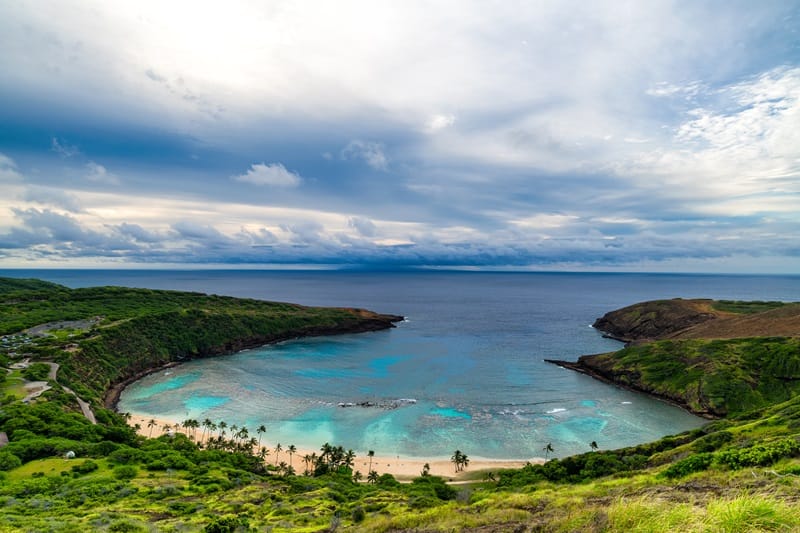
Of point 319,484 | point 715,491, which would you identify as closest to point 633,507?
point 715,491

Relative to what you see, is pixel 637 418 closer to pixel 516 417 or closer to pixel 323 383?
pixel 516 417

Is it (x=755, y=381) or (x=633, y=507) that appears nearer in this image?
(x=633, y=507)

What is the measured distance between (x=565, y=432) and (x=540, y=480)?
27.3m

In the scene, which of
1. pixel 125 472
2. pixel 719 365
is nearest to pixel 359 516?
pixel 125 472

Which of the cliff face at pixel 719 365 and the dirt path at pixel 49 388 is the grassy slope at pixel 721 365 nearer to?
the cliff face at pixel 719 365

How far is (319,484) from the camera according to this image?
40.3 m

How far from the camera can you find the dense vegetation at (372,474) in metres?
16.7

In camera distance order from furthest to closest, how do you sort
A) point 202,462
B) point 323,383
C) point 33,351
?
1. point 323,383
2. point 33,351
3. point 202,462

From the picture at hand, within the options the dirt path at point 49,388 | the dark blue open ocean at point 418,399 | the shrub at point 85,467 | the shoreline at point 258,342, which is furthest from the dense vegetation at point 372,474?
the dark blue open ocean at point 418,399

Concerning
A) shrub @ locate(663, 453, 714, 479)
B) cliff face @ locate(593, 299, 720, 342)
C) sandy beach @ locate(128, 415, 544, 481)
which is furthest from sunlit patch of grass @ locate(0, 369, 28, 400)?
cliff face @ locate(593, 299, 720, 342)

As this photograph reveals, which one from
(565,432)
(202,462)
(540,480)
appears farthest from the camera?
(565,432)

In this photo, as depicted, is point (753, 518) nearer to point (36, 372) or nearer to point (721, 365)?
point (36, 372)

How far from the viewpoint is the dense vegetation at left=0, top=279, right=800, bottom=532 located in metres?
16.7

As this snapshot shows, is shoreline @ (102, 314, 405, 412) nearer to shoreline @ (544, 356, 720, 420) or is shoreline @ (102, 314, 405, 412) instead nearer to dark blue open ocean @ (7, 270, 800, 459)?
dark blue open ocean @ (7, 270, 800, 459)
